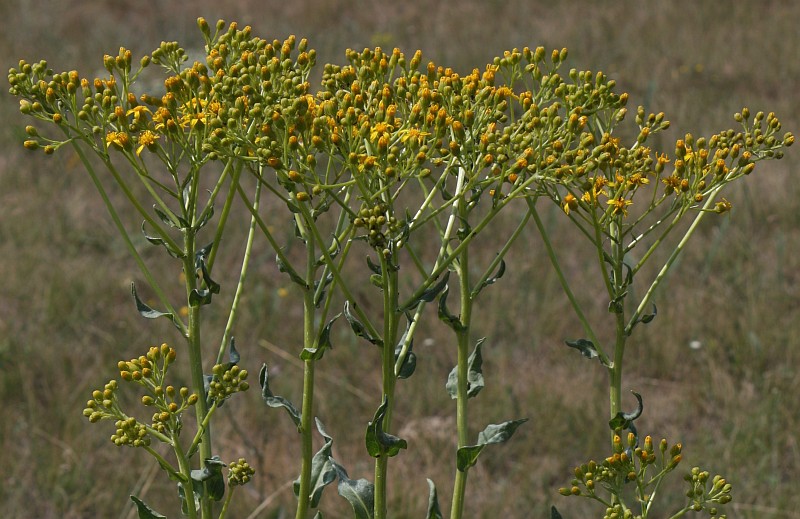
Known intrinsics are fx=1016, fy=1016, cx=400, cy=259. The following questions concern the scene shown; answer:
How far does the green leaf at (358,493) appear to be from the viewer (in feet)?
6.37

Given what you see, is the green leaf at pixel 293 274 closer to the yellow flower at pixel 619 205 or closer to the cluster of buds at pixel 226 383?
the cluster of buds at pixel 226 383

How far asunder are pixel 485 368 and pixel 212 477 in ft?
10.7

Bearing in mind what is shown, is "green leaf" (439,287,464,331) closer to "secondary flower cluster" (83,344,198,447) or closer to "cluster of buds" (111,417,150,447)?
"secondary flower cluster" (83,344,198,447)

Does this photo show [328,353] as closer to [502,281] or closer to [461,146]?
[502,281]

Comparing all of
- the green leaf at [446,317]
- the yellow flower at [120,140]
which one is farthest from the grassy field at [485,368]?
the yellow flower at [120,140]

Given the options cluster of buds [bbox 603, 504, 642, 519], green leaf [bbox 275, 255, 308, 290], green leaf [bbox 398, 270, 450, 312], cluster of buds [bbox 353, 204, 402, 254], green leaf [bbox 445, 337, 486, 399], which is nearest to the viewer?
cluster of buds [bbox 353, 204, 402, 254]

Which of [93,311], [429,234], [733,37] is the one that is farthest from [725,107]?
[93,311]

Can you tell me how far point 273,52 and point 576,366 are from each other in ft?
11.3

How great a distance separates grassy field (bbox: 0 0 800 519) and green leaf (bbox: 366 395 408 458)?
1.93 m

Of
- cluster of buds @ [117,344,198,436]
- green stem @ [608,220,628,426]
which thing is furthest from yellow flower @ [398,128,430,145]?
cluster of buds @ [117,344,198,436]

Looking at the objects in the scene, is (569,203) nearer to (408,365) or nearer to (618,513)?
(408,365)

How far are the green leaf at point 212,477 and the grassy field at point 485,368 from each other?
1.74 m

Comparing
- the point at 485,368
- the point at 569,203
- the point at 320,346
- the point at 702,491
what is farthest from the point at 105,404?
the point at 485,368

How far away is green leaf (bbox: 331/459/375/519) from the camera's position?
6.37 feet
